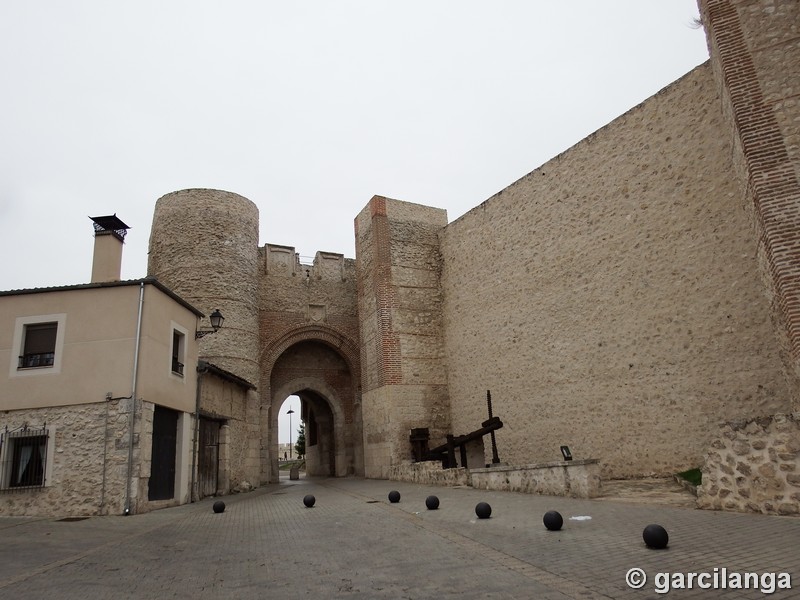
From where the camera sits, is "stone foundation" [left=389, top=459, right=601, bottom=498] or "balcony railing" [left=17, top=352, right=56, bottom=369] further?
"balcony railing" [left=17, top=352, right=56, bottom=369]

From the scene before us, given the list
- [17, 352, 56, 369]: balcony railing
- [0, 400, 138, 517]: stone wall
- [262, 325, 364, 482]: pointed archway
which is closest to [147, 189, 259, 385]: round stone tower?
[262, 325, 364, 482]: pointed archway

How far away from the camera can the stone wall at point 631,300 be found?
9.16m

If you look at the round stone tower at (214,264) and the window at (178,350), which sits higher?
the round stone tower at (214,264)

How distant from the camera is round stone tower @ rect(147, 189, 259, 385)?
1631cm

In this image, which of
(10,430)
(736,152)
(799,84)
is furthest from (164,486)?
(799,84)

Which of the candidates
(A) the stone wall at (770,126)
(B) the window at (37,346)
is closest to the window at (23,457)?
(B) the window at (37,346)

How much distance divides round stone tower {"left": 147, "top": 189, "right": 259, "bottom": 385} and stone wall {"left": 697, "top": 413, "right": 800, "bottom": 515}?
13.4m

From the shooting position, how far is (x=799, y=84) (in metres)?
7.34

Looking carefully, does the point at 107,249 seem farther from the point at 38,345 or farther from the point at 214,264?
the point at 214,264

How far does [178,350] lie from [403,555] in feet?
26.7

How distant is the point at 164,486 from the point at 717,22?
12.6 metres

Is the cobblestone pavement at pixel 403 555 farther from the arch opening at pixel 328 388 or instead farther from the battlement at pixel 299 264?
the battlement at pixel 299 264

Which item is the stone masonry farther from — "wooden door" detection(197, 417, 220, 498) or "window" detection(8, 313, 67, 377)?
"window" detection(8, 313, 67, 377)

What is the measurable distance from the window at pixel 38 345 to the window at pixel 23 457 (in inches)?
45.8
